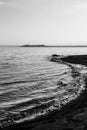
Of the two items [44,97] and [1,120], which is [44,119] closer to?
[1,120]

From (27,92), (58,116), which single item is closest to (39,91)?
(27,92)

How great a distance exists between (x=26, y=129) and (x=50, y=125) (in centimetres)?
110

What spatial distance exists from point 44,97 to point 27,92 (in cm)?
231

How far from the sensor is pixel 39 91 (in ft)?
57.9

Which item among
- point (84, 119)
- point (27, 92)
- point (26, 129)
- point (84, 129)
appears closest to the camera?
point (84, 129)

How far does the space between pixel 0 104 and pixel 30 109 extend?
2.29 metres

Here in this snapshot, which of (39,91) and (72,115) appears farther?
(39,91)

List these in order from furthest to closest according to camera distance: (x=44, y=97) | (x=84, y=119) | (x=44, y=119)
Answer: (x=44, y=97) < (x=44, y=119) < (x=84, y=119)

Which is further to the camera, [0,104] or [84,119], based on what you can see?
[0,104]

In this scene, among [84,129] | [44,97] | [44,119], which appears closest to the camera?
[84,129]

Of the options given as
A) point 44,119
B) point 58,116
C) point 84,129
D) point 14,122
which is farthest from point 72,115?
point 14,122

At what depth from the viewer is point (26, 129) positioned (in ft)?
29.2

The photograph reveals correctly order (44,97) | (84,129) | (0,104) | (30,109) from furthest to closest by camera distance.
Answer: (44,97) → (0,104) → (30,109) → (84,129)

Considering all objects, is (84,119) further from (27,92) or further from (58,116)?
(27,92)
